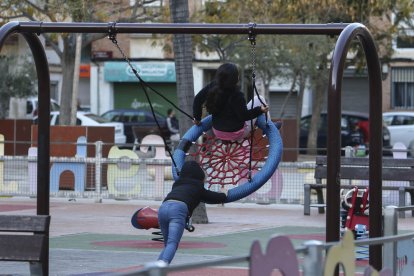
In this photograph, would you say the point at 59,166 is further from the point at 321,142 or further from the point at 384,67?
the point at 384,67

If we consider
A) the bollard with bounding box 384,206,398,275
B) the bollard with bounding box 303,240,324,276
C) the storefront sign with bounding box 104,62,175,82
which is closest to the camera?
the bollard with bounding box 303,240,324,276

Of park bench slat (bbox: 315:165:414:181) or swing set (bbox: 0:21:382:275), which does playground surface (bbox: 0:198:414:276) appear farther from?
swing set (bbox: 0:21:382:275)

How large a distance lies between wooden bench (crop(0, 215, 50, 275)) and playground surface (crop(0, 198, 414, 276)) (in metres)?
1.30

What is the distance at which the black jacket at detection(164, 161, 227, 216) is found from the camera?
10156mm

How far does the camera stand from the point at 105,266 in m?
11.9

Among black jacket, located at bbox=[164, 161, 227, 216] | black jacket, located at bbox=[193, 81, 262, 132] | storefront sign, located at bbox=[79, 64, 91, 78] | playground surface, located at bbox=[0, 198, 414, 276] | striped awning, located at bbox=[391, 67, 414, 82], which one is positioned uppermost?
storefront sign, located at bbox=[79, 64, 91, 78]

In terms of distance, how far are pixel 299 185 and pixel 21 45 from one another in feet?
99.9

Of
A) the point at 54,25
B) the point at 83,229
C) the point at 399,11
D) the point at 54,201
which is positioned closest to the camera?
the point at 54,25

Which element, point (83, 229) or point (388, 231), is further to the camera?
point (83, 229)

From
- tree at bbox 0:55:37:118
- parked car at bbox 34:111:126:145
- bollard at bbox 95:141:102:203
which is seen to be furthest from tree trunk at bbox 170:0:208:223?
tree at bbox 0:55:37:118

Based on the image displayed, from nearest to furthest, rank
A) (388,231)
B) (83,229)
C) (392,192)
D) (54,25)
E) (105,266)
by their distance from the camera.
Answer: (388,231)
(54,25)
(105,266)
(83,229)
(392,192)

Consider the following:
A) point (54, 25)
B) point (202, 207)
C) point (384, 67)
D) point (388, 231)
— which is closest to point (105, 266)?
point (54, 25)

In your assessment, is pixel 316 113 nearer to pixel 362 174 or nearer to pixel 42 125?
pixel 362 174

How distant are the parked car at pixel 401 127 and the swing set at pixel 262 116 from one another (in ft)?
95.0
